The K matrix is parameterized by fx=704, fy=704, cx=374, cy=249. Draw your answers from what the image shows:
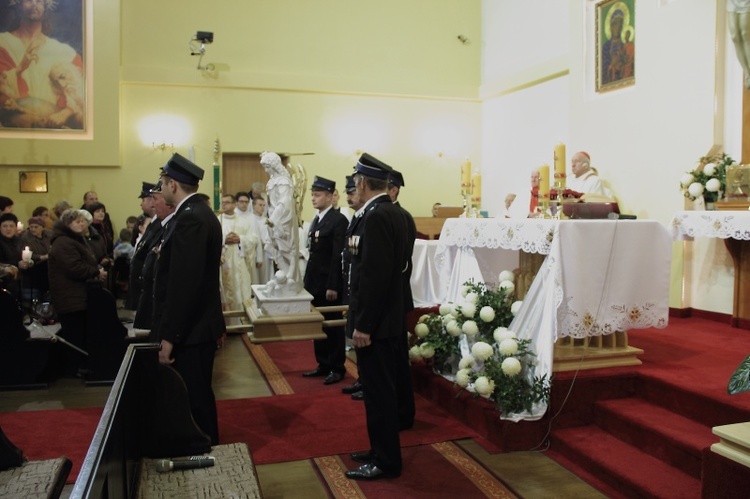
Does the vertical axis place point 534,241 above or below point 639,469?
above

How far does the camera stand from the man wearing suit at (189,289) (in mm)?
3668

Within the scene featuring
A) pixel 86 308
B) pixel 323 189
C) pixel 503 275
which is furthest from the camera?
pixel 86 308

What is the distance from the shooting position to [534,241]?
4.46m

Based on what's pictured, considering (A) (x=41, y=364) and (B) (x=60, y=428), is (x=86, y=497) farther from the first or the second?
(A) (x=41, y=364)

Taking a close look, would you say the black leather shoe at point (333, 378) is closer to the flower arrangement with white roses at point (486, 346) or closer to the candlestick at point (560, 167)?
the flower arrangement with white roses at point (486, 346)

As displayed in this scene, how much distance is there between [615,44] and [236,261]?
524 cm

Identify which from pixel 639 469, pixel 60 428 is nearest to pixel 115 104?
pixel 60 428

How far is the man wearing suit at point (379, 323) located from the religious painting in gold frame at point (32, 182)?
384 inches

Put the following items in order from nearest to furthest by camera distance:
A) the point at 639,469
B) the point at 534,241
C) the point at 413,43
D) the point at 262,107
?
the point at 639,469
the point at 534,241
the point at 262,107
the point at 413,43

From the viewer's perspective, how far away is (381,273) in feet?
12.1

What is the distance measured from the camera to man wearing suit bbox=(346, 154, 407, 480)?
3.69m

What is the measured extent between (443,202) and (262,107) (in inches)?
159

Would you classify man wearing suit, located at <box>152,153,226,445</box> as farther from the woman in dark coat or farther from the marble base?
the woman in dark coat

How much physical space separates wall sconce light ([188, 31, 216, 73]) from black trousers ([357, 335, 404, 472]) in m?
9.17
